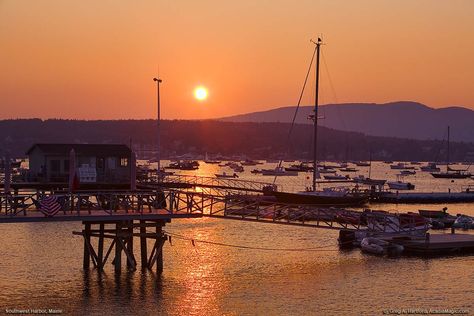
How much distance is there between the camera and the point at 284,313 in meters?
41.1

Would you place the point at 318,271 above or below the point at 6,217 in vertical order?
below

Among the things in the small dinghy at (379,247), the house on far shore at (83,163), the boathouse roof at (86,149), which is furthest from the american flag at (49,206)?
the boathouse roof at (86,149)

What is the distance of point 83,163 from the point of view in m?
82.9

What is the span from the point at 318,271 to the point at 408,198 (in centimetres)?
7743

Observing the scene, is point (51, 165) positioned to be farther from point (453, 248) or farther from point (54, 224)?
point (453, 248)

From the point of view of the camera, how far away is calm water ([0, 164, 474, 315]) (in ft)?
140

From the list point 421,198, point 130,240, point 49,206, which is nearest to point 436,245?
point 130,240

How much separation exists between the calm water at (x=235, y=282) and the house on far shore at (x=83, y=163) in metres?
16.4

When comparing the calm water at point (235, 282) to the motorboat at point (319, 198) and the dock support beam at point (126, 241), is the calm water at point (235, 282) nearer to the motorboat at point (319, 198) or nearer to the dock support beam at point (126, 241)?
the dock support beam at point (126, 241)

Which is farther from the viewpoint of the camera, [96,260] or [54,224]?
[54,224]

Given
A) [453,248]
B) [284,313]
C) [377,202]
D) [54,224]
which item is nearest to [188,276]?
[284,313]

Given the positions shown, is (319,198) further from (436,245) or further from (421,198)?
(436,245)

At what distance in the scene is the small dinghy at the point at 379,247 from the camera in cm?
5966

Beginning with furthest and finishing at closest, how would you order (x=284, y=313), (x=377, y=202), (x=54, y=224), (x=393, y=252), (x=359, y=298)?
(x=377, y=202) < (x=54, y=224) < (x=393, y=252) < (x=359, y=298) < (x=284, y=313)
